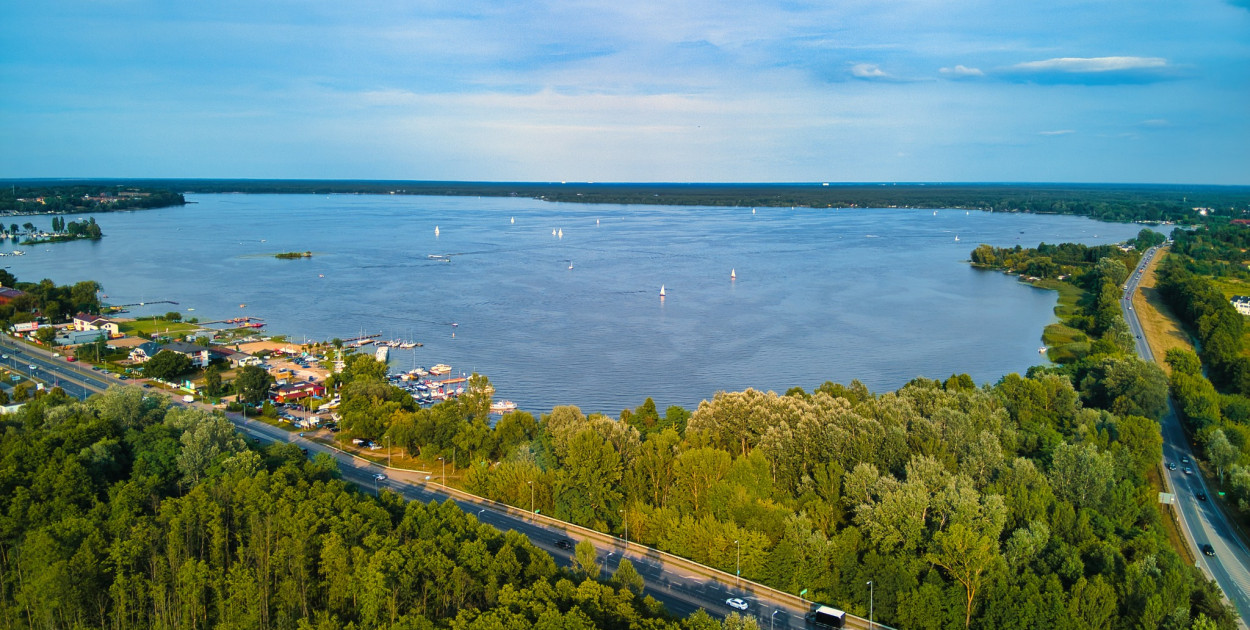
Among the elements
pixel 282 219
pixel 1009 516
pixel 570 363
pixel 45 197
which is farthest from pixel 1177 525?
pixel 45 197

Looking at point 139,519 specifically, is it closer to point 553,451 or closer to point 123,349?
point 553,451

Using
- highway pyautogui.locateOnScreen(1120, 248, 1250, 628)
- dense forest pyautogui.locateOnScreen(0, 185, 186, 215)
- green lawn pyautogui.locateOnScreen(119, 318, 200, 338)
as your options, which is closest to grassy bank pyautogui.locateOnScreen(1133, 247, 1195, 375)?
highway pyautogui.locateOnScreen(1120, 248, 1250, 628)

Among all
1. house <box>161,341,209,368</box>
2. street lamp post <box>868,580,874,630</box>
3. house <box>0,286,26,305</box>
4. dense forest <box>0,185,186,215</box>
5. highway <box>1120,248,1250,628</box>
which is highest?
dense forest <box>0,185,186,215</box>

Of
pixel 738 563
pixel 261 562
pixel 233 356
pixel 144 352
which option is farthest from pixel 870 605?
pixel 144 352

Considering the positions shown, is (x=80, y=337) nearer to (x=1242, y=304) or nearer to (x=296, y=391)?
(x=296, y=391)

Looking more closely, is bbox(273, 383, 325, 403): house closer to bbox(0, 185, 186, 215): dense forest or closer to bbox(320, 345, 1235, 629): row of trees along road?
bbox(320, 345, 1235, 629): row of trees along road

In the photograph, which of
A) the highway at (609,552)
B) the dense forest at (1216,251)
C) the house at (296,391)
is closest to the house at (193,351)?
the house at (296,391)

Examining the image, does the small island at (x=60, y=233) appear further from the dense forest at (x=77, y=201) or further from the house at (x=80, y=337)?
the house at (x=80, y=337)
